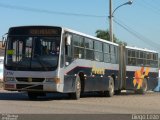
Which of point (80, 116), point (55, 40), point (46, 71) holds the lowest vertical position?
point (80, 116)

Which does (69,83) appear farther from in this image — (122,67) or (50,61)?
(122,67)

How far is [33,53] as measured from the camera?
837 inches

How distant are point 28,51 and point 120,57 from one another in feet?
34.8

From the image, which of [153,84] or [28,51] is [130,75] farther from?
[28,51]

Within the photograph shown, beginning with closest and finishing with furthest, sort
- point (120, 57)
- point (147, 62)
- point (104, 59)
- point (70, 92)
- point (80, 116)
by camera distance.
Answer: point (80, 116) < point (70, 92) < point (104, 59) < point (120, 57) < point (147, 62)

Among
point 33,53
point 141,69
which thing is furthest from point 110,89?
point 33,53

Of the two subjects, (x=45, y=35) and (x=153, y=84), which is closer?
(x=45, y=35)

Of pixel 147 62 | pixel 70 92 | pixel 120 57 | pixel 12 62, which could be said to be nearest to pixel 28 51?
pixel 12 62

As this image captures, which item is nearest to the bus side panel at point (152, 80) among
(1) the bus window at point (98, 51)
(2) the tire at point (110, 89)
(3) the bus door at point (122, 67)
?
(3) the bus door at point (122, 67)

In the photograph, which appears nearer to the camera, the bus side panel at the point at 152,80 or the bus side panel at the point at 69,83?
the bus side panel at the point at 69,83

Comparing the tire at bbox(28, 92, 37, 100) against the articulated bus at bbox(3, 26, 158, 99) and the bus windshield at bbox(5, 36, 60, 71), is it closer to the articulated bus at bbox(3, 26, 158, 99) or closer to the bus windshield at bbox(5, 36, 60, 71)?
the articulated bus at bbox(3, 26, 158, 99)

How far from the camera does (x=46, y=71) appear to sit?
21062 mm

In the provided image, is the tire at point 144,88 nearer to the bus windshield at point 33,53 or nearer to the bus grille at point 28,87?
the bus windshield at point 33,53

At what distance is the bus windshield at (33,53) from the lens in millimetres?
21156
